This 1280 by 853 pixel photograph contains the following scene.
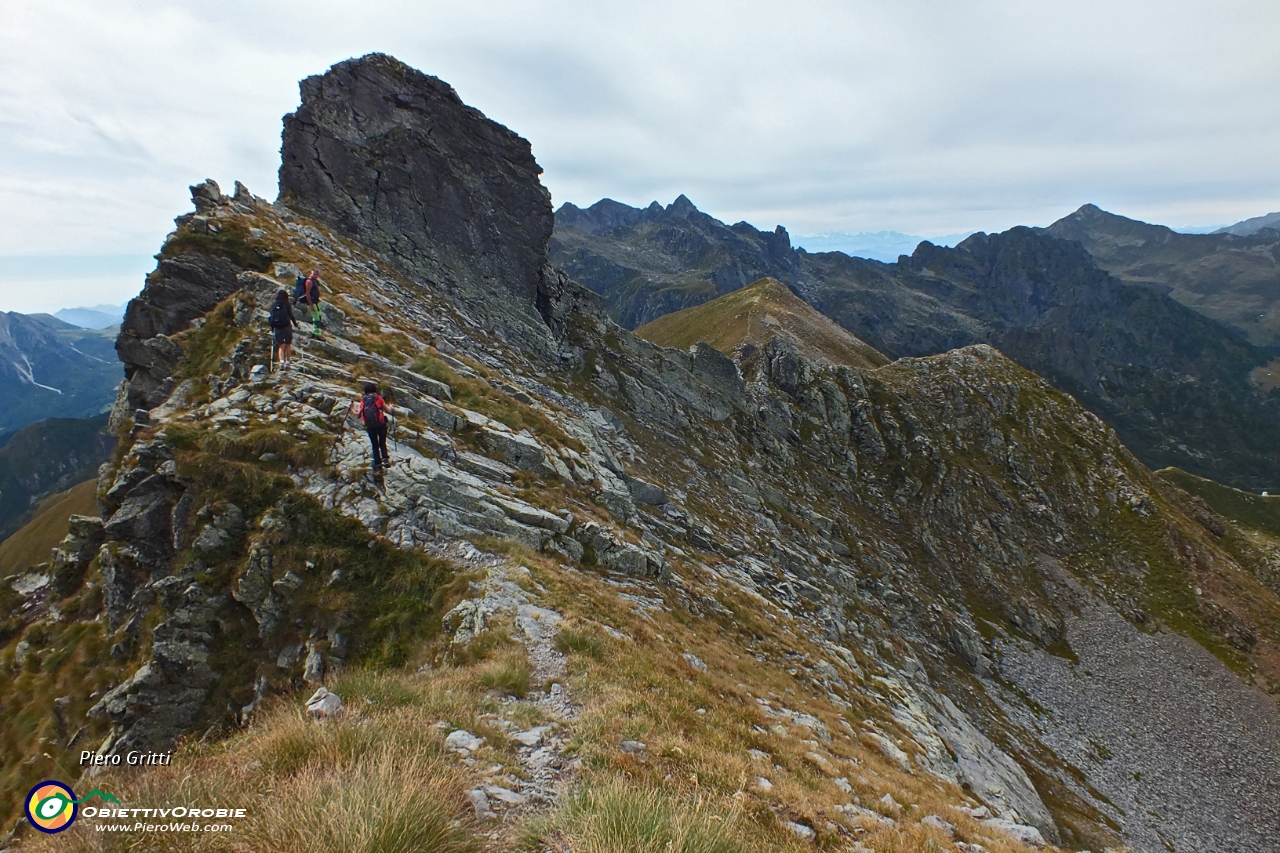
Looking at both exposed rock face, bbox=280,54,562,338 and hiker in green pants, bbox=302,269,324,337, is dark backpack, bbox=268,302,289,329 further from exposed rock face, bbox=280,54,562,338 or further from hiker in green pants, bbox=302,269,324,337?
exposed rock face, bbox=280,54,562,338

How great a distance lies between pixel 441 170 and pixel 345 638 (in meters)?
52.3

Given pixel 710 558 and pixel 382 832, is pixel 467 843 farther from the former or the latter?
pixel 710 558

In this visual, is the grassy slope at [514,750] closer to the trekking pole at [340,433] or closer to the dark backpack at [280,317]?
the trekking pole at [340,433]

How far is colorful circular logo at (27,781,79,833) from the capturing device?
5199 mm

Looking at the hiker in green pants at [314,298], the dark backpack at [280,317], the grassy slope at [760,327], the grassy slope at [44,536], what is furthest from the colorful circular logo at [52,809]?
the grassy slope at [760,327]

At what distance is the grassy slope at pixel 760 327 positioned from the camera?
96875mm

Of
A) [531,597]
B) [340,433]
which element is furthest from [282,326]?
[531,597]

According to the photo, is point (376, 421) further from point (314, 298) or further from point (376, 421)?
point (314, 298)

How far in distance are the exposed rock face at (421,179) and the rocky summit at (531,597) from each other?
0.33 metres

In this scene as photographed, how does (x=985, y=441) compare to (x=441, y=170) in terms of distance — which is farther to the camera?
(x=985, y=441)

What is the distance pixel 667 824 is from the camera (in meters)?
5.51

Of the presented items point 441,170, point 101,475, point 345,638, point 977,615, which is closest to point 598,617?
point 345,638

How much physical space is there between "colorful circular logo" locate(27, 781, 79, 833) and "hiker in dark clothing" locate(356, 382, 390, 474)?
11333 millimetres

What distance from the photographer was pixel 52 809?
542 centimetres
